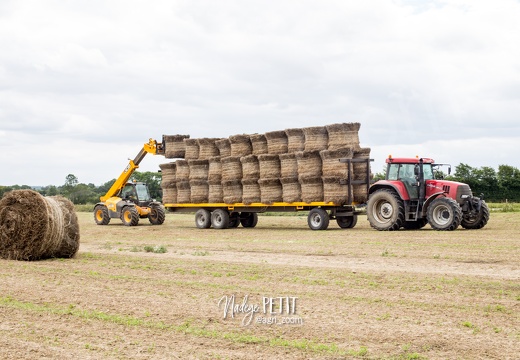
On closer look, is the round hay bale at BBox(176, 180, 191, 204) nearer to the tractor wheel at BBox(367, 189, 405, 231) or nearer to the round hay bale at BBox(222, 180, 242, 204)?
the round hay bale at BBox(222, 180, 242, 204)

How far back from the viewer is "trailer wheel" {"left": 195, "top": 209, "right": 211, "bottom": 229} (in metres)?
28.0

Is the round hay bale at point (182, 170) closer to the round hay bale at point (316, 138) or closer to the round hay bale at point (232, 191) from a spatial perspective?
the round hay bale at point (232, 191)

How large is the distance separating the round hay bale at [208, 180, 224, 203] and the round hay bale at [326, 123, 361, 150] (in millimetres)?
5685

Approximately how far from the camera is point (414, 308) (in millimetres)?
9250

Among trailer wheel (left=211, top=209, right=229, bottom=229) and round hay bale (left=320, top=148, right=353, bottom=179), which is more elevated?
round hay bale (left=320, top=148, right=353, bottom=179)

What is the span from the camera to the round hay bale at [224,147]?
27016mm

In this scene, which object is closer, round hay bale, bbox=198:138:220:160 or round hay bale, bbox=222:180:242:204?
round hay bale, bbox=222:180:242:204

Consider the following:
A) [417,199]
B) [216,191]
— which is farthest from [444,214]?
[216,191]

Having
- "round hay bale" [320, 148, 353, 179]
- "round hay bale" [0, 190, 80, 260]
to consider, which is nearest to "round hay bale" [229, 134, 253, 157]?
"round hay bale" [320, 148, 353, 179]

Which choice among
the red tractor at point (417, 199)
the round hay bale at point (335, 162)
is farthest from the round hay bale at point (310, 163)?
the red tractor at point (417, 199)

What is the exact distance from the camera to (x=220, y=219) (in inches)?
1081

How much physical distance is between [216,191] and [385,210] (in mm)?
7276

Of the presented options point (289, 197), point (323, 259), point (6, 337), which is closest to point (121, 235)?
point (289, 197)

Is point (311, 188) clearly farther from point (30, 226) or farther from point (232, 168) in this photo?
point (30, 226)
